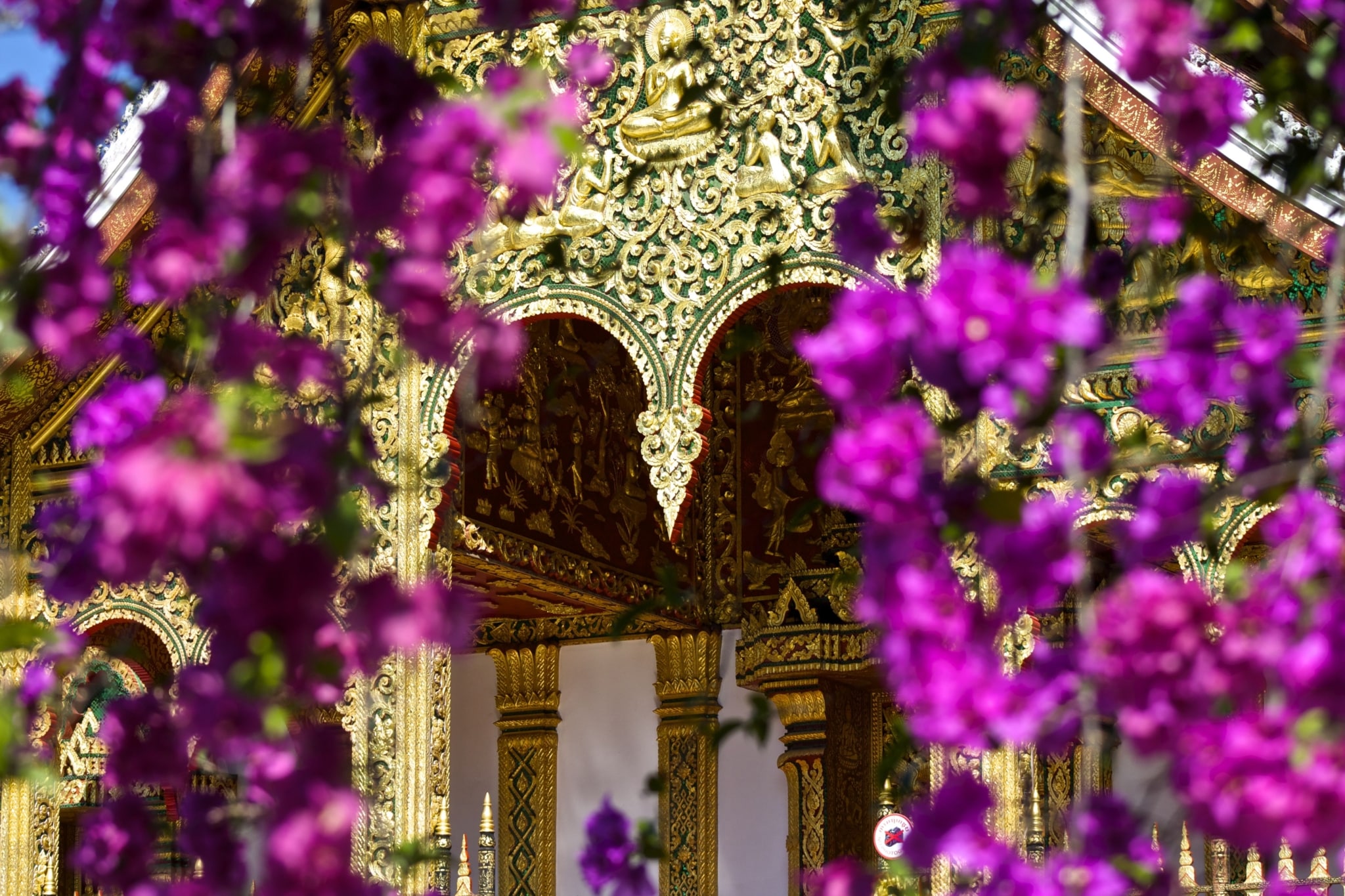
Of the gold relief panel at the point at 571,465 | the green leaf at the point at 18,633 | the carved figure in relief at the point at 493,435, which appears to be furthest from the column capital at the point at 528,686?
the green leaf at the point at 18,633

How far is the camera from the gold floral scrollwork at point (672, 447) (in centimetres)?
620

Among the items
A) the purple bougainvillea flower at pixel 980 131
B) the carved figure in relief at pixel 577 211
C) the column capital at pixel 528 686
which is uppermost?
the carved figure in relief at pixel 577 211

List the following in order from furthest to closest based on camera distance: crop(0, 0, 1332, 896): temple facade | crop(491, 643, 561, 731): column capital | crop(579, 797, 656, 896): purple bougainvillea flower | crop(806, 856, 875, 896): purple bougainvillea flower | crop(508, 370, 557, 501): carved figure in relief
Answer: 1. crop(491, 643, 561, 731): column capital
2. crop(508, 370, 557, 501): carved figure in relief
3. crop(0, 0, 1332, 896): temple facade
4. crop(579, 797, 656, 896): purple bougainvillea flower
5. crop(806, 856, 875, 896): purple bougainvillea flower

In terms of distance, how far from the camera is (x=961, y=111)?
5.70 ft

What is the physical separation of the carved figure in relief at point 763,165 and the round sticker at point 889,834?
2080 millimetres

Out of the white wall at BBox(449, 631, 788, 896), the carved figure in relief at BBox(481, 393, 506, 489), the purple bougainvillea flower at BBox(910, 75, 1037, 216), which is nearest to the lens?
the purple bougainvillea flower at BBox(910, 75, 1037, 216)

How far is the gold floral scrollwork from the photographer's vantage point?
6.20 meters

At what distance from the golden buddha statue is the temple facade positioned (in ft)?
0.04

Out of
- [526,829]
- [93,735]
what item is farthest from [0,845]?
[526,829]

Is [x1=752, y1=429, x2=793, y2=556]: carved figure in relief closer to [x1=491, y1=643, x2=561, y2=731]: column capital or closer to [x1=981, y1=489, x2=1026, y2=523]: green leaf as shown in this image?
[x1=491, y1=643, x2=561, y2=731]: column capital

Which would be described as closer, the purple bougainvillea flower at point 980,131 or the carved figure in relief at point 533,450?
the purple bougainvillea flower at point 980,131

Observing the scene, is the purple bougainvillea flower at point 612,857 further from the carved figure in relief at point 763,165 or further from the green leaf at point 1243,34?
the carved figure in relief at point 763,165

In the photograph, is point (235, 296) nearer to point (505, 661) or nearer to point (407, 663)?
point (407, 663)

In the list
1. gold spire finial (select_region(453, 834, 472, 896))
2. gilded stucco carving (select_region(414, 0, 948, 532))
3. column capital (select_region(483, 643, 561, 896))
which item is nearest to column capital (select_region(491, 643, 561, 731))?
column capital (select_region(483, 643, 561, 896))
